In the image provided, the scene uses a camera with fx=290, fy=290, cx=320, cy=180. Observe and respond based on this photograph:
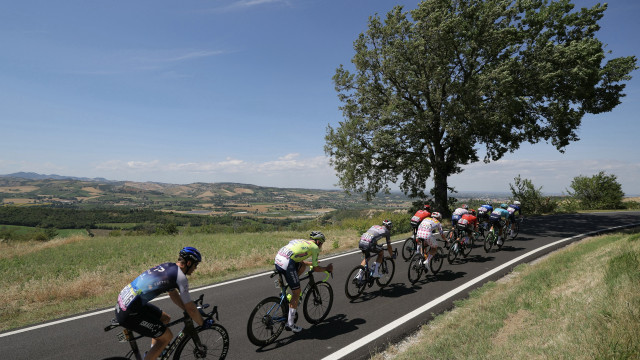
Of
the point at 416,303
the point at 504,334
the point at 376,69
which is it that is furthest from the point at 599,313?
the point at 376,69

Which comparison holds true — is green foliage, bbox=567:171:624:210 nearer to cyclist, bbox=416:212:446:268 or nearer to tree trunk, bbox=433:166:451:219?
tree trunk, bbox=433:166:451:219

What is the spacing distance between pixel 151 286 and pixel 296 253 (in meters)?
2.48

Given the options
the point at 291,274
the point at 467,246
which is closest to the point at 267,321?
the point at 291,274

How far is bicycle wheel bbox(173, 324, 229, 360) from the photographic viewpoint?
14.4 ft

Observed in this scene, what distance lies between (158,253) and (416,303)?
15.0 m

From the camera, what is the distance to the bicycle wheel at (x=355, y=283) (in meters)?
7.49

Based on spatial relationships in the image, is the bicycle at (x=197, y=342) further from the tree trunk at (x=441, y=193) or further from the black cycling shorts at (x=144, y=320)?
the tree trunk at (x=441, y=193)

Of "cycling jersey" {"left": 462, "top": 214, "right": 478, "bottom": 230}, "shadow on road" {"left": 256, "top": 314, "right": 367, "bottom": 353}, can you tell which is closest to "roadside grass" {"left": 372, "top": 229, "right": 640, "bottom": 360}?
"shadow on road" {"left": 256, "top": 314, "right": 367, "bottom": 353}

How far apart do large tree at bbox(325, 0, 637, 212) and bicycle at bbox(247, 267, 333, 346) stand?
14.9 metres

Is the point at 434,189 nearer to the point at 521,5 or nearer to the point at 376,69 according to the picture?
the point at 376,69

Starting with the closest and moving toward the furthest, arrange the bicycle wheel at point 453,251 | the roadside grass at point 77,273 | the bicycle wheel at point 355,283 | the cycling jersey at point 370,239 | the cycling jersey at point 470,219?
the roadside grass at point 77,273 < the bicycle wheel at point 355,283 < the cycling jersey at point 370,239 < the bicycle wheel at point 453,251 < the cycling jersey at point 470,219

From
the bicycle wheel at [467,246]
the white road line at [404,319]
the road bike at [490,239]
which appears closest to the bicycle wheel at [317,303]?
the white road line at [404,319]

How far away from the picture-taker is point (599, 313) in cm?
459

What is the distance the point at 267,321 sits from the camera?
538 centimetres
